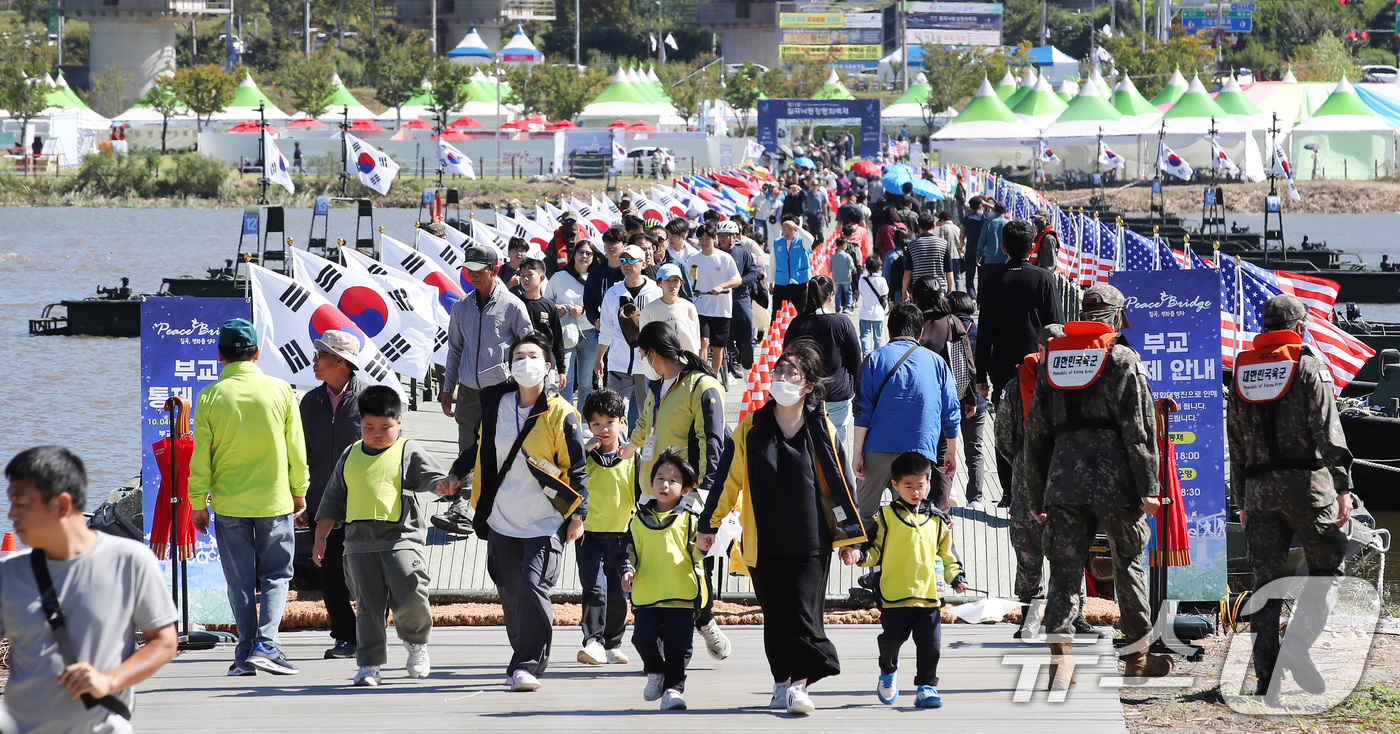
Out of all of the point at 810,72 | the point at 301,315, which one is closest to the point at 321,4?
the point at 810,72

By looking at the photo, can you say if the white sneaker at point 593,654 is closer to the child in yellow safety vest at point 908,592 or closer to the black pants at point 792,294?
the child in yellow safety vest at point 908,592

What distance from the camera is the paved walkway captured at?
6.25 m

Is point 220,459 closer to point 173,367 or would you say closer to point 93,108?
point 173,367

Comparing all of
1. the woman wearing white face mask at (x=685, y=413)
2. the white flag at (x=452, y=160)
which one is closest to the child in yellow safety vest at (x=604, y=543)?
the woman wearing white face mask at (x=685, y=413)

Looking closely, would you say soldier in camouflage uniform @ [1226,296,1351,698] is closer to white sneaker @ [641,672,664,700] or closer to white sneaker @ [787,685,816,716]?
white sneaker @ [787,685,816,716]

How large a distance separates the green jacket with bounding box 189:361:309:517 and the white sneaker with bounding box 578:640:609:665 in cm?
158

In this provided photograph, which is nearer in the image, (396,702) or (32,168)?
(396,702)

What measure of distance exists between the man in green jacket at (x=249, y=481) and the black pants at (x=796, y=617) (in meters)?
2.32

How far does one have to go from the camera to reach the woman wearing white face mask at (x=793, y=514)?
627 cm

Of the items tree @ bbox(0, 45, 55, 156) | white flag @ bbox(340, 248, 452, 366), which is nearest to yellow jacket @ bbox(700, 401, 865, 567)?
white flag @ bbox(340, 248, 452, 366)

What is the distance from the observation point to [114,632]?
420cm

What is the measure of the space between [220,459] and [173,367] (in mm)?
1402

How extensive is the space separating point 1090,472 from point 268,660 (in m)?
3.83

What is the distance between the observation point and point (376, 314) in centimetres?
1273
